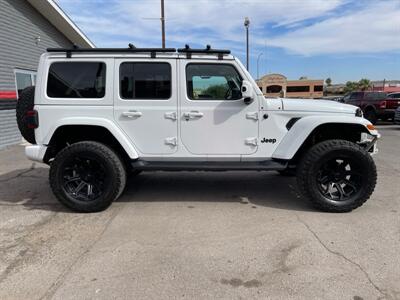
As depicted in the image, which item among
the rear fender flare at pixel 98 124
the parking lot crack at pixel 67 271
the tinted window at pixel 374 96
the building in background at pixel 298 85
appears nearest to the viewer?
the parking lot crack at pixel 67 271

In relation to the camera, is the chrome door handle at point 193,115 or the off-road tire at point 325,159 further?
the chrome door handle at point 193,115

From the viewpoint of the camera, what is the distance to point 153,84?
4.98 meters

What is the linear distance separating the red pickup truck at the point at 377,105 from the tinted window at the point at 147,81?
15.7m

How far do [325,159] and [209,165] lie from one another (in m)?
1.51

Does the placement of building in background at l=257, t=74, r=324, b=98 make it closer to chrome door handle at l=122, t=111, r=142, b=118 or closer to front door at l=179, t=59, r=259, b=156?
front door at l=179, t=59, r=259, b=156

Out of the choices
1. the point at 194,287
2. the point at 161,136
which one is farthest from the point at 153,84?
the point at 194,287

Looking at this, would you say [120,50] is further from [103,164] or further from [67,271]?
[67,271]

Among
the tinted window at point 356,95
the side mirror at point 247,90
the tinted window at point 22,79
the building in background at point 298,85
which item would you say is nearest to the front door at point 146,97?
the side mirror at point 247,90

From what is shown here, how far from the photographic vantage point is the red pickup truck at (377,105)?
1806cm

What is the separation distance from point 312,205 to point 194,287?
2.53 m

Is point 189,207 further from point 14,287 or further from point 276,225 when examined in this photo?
point 14,287

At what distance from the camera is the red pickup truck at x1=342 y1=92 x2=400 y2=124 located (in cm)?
1806

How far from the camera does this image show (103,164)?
4.91 meters

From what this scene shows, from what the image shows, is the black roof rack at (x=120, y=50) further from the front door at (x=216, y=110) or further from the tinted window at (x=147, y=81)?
the front door at (x=216, y=110)
